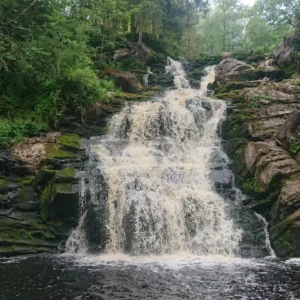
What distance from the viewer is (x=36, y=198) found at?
14.3m

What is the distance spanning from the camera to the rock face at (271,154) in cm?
1261

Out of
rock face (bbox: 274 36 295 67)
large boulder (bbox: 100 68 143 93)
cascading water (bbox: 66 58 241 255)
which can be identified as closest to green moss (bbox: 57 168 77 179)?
cascading water (bbox: 66 58 241 255)

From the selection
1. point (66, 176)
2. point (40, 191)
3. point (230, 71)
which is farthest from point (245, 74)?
point (40, 191)

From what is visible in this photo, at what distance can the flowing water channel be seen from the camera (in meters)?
8.80

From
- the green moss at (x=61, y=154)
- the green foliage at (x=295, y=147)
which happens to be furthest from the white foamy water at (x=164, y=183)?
the green foliage at (x=295, y=147)

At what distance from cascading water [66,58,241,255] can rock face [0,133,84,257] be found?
4.47 ft

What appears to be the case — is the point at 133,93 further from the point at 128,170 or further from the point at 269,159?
the point at 269,159

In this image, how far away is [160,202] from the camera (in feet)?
45.0

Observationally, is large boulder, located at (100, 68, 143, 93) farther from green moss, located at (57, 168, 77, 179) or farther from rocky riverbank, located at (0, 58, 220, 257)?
green moss, located at (57, 168, 77, 179)

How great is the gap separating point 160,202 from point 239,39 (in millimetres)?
53945

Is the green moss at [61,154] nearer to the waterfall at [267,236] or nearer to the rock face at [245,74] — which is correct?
the waterfall at [267,236]

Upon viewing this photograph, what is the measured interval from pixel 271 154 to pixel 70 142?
9.22m

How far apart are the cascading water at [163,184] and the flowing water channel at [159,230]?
39 millimetres

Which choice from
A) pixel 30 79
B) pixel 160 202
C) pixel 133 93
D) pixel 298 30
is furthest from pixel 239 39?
pixel 160 202
